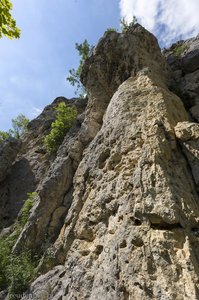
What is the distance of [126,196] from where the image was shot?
327 inches

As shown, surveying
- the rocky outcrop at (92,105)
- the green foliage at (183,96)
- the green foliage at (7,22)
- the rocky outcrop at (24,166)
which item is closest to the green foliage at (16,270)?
the rocky outcrop at (92,105)

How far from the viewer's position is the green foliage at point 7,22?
256 inches

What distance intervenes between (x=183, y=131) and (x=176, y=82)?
8116mm

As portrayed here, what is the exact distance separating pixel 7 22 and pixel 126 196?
18.3 ft

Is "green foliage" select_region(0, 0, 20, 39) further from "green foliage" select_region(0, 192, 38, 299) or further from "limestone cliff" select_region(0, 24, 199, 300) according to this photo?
"green foliage" select_region(0, 192, 38, 299)

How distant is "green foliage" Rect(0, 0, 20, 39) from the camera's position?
21.3 feet

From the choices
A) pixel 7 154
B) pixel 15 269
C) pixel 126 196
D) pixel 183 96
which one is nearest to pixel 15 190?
pixel 7 154

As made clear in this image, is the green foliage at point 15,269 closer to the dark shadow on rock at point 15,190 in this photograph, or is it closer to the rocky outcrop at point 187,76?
the dark shadow on rock at point 15,190

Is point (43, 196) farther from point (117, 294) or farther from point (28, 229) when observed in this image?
point (117, 294)

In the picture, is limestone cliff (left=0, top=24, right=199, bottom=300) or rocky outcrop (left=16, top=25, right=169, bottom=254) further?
rocky outcrop (left=16, top=25, right=169, bottom=254)

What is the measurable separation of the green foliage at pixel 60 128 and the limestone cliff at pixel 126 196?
296 cm

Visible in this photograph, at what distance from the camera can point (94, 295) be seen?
277 inches

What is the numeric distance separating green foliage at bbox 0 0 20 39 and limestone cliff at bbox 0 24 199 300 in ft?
16.0

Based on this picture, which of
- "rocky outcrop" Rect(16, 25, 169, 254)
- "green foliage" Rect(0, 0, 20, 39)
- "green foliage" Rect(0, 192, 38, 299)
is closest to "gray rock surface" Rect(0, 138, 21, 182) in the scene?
"rocky outcrop" Rect(16, 25, 169, 254)
